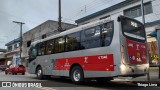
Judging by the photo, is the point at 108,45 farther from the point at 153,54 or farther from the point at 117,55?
the point at 153,54

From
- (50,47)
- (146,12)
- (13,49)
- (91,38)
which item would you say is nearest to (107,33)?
(91,38)

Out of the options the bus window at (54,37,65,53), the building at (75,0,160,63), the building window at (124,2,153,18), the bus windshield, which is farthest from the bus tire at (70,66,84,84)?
the building window at (124,2,153,18)

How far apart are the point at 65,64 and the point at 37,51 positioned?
4.88m

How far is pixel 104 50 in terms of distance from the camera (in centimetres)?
1119

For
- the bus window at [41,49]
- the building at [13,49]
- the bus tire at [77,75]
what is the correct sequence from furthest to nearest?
1. the building at [13,49]
2. the bus window at [41,49]
3. the bus tire at [77,75]

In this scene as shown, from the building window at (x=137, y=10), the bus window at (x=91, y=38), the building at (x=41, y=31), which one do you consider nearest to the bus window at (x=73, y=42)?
the bus window at (x=91, y=38)

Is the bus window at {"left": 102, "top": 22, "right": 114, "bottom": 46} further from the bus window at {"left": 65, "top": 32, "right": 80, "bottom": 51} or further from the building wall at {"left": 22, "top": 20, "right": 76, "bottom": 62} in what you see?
the building wall at {"left": 22, "top": 20, "right": 76, "bottom": 62}

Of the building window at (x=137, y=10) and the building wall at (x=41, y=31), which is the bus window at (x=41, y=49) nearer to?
the building window at (x=137, y=10)

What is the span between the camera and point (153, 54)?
74.6ft

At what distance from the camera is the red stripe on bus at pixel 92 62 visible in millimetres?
10898

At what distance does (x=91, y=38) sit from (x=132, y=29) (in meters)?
2.28

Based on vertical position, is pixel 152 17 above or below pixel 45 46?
above

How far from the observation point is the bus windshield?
11073mm

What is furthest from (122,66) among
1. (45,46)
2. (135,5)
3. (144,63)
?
(135,5)
